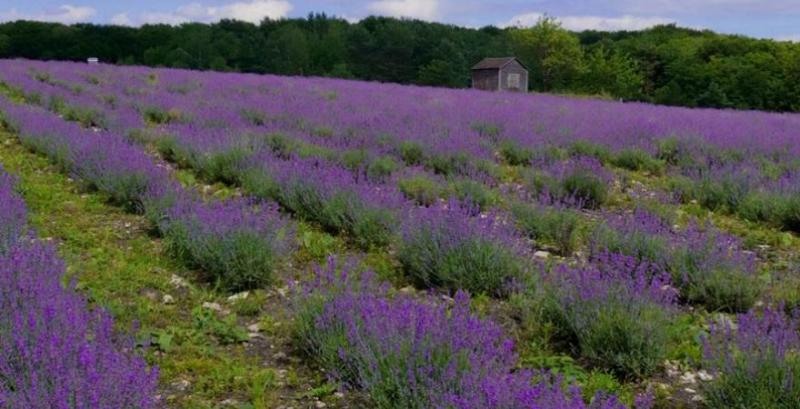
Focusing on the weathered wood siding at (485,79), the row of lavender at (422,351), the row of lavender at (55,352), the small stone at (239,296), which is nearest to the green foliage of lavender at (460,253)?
the row of lavender at (422,351)

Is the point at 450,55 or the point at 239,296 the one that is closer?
the point at 239,296

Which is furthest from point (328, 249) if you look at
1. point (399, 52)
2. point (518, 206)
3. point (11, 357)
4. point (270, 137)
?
point (399, 52)

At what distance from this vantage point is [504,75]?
50156 mm

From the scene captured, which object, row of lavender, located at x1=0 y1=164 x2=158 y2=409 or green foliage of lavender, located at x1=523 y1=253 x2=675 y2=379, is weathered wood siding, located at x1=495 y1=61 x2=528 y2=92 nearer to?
green foliage of lavender, located at x1=523 y1=253 x2=675 y2=379

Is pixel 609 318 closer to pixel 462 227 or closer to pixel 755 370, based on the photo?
pixel 755 370

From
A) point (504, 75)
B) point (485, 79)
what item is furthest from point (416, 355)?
point (485, 79)

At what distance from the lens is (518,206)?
20.1 feet

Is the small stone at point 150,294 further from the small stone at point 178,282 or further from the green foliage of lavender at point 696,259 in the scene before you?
the green foliage of lavender at point 696,259

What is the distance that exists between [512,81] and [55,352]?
49.9 m

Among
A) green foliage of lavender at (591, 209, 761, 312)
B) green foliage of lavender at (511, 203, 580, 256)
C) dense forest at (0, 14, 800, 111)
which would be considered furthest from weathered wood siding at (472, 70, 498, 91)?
green foliage of lavender at (591, 209, 761, 312)

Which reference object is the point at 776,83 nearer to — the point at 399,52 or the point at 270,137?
the point at 399,52

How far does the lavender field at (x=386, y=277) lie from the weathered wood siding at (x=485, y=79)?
41982 millimetres

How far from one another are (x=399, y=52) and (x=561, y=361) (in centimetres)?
6434

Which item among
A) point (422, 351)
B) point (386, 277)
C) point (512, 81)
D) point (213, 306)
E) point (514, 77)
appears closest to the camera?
point (422, 351)
